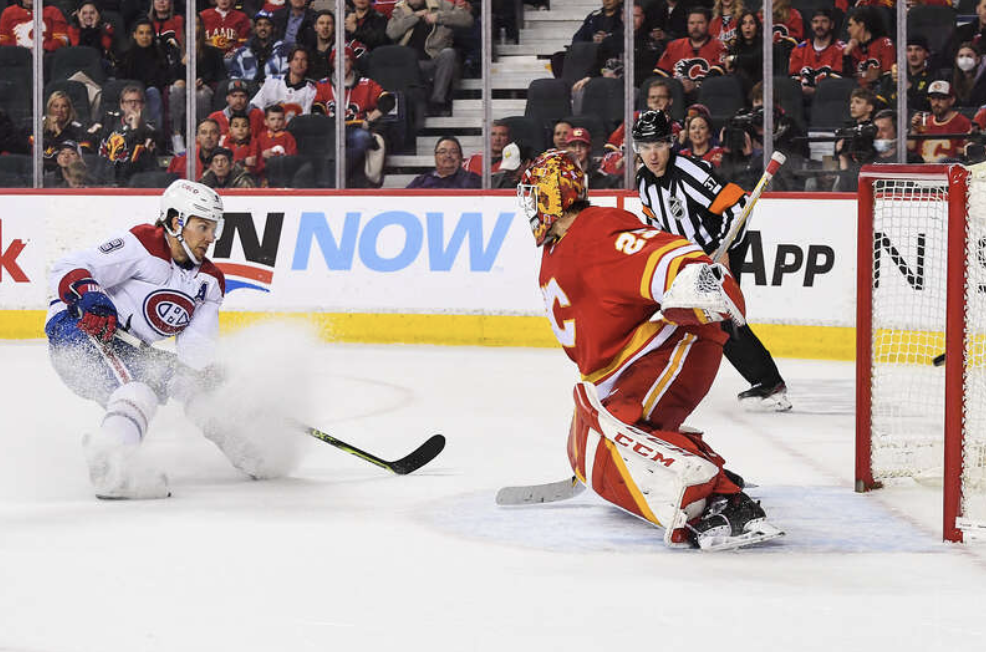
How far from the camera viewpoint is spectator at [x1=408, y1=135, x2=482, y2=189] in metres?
7.96

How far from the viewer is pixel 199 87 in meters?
8.34

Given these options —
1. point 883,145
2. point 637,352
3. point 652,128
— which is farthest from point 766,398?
point 637,352

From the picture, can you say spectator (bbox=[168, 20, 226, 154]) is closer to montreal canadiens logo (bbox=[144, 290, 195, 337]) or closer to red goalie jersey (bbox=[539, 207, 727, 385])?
montreal canadiens logo (bbox=[144, 290, 195, 337])

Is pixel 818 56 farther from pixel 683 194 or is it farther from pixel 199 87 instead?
pixel 199 87

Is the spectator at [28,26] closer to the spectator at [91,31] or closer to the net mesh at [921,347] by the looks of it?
the spectator at [91,31]

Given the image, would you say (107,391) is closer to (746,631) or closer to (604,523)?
(604,523)

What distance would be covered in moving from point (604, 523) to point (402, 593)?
0.83 m

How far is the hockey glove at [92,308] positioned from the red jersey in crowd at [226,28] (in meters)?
4.72

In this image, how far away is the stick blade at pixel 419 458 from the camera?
4324 mm

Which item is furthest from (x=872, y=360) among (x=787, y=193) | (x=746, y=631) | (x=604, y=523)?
(x=787, y=193)

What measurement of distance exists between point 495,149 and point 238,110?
1.55 meters

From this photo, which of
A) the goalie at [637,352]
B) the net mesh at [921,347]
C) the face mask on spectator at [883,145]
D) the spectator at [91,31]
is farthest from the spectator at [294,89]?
the goalie at [637,352]

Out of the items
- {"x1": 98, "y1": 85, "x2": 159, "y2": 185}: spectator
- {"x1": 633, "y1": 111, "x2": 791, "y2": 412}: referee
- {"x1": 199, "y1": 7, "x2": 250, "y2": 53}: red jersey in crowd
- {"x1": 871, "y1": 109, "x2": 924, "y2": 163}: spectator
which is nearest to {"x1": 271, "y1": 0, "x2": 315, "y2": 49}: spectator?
{"x1": 199, "y1": 7, "x2": 250, "y2": 53}: red jersey in crowd

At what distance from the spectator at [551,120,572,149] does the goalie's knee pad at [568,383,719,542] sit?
181 inches
